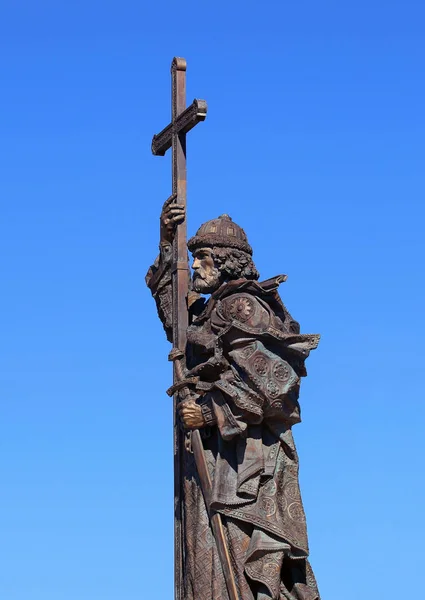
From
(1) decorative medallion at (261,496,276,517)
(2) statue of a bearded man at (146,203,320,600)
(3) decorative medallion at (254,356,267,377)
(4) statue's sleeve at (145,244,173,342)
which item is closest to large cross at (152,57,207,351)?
(4) statue's sleeve at (145,244,173,342)

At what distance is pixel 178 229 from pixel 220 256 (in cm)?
79

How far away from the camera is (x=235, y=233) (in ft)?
52.4

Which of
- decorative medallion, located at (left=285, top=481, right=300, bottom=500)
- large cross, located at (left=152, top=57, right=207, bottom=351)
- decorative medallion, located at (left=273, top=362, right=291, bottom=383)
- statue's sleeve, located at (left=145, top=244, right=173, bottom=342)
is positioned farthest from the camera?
statue's sleeve, located at (left=145, top=244, right=173, bottom=342)

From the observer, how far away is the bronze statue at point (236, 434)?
48.9ft

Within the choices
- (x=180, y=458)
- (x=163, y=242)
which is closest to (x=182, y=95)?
(x=163, y=242)

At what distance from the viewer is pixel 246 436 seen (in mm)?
15156

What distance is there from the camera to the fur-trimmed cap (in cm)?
Result: 1587

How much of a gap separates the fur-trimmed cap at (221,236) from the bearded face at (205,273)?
0.28 feet

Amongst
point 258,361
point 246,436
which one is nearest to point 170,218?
point 258,361

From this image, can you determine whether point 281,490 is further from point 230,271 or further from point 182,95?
point 182,95

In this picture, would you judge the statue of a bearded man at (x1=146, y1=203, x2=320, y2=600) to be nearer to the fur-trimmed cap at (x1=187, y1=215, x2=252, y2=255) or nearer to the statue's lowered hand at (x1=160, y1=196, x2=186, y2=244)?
the fur-trimmed cap at (x1=187, y1=215, x2=252, y2=255)

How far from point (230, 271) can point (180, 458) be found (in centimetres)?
181

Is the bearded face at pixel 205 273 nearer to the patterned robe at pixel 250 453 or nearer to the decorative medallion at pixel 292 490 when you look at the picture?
the patterned robe at pixel 250 453

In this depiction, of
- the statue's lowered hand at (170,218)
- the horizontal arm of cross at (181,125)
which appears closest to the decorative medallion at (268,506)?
the statue's lowered hand at (170,218)
